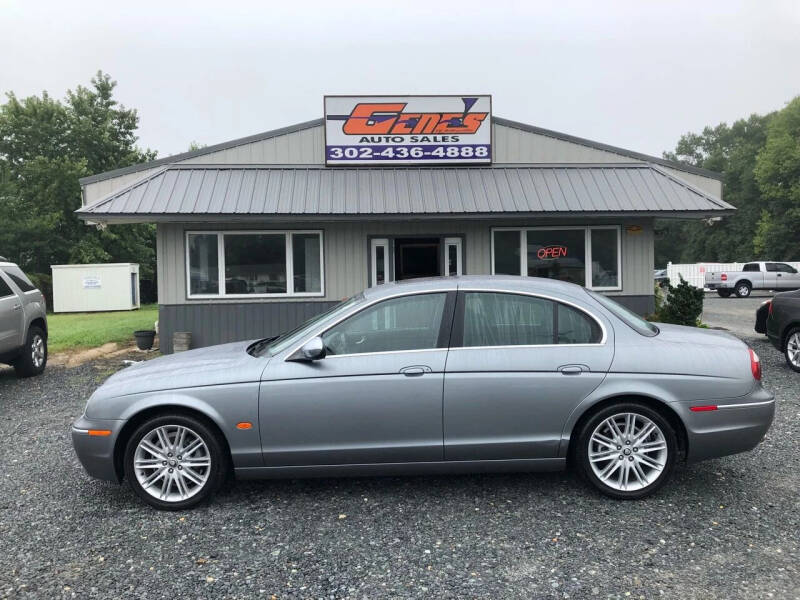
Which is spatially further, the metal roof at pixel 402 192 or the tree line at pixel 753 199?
the tree line at pixel 753 199

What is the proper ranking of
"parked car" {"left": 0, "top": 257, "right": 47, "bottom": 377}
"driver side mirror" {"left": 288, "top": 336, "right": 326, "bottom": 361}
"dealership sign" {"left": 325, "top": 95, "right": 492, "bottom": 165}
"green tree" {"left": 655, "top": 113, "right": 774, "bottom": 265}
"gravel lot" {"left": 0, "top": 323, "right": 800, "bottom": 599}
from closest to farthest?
1. "gravel lot" {"left": 0, "top": 323, "right": 800, "bottom": 599}
2. "driver side mirror" {"left": 288, "top": 336, "right": 326, "bottom": 361}
3. "parked car" {"left": 0, "top": 257, "right": 47, "bottom": 377}
4. "dealership sign" {"left": 325, "top": 95, "right": 492, "bottom": 165}
5. "green tree" {"left": 655, "top": 113, "right": 774, "bottom": 265}

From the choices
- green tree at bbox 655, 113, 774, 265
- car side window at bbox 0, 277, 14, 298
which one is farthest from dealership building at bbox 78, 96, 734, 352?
green tree at bbox 655, 113, 774, 265

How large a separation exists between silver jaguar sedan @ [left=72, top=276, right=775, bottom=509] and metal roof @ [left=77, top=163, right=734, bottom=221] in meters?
6.84

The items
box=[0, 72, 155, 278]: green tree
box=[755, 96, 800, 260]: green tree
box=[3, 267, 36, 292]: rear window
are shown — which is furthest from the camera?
box=[755, 96, 800, 260]: green tree

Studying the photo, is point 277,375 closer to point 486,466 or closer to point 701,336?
point 486,466

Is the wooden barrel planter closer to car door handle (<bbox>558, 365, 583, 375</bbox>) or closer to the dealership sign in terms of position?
the dealership sign

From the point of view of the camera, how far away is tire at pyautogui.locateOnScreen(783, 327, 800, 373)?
866 cm

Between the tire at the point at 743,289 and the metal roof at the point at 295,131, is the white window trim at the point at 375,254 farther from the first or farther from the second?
the tire at the point at 743,289

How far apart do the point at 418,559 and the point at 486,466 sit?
3.00 feet

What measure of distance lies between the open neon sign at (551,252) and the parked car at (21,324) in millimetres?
8977

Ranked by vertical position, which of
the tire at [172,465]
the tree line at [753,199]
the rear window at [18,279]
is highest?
the tree line at [753,199]

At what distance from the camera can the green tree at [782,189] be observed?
4725 centimetres

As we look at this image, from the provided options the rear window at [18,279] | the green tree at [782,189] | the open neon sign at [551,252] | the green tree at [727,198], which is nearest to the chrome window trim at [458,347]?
the rear window at [18,279]

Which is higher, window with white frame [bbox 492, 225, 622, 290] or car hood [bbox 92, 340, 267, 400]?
window with white frame [bbox 492, 225, 622, 290]
